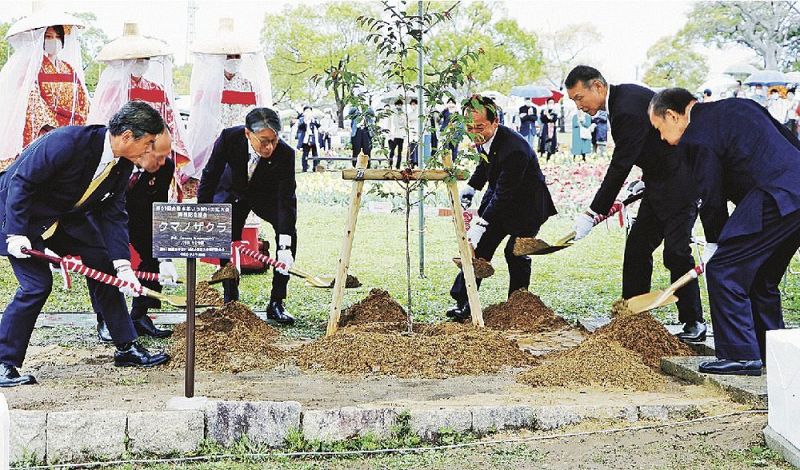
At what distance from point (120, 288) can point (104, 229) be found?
0.49m

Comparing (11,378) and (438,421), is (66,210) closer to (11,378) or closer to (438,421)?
(11,378)

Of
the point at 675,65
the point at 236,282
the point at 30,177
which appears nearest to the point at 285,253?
the point at 236,282

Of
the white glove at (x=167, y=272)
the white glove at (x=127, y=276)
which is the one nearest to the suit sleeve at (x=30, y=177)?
the white glove at (x=127, y=276)

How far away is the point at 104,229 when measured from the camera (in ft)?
20.6

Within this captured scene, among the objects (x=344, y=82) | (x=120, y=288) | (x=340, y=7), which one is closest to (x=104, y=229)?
(x=120, y=288)

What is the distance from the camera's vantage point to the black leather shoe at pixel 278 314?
7.84 metres

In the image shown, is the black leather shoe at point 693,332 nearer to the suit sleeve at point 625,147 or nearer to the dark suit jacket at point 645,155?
the dark suit jacket at point 645,155

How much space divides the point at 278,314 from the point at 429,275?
2.88 m

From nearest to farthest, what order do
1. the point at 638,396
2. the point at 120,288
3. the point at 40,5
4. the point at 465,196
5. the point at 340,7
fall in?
1. the point at 638,396
2. the point at 120,288
3. the point at 465,196
4. the point at 40,5
5. the point at 340,7

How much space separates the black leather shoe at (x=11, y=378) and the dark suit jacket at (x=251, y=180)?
7.48 ft

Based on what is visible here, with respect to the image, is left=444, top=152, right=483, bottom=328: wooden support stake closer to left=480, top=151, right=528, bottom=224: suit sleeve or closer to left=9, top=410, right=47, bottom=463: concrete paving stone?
left=480, top=151, right=528, bottom=224: suit sleeve

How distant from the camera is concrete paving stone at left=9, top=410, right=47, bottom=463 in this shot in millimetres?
4469

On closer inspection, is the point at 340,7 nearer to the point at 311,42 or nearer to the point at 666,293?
the point at 311,42

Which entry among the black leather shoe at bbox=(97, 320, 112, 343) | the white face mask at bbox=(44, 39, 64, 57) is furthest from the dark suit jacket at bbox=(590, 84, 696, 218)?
the white face mask at bbox=(44, 39, 64, 57)
